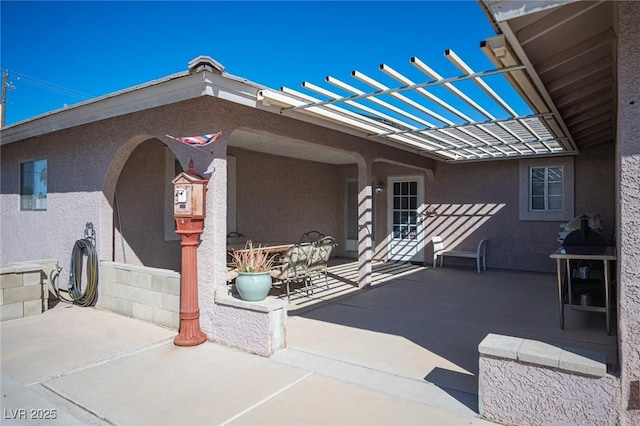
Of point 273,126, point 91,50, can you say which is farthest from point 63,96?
point 273,126

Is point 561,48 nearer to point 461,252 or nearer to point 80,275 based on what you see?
point 80,275

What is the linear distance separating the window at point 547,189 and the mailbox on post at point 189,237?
841cm

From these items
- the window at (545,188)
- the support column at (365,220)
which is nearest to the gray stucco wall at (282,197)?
the support column at (365,220)

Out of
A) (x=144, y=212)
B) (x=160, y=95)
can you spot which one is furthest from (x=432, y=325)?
(x=144, y=212)

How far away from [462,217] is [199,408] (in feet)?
30.5

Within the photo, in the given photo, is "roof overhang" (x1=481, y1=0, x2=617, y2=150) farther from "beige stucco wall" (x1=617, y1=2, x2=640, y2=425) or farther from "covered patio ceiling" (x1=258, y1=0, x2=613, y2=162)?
"beige stucco wall" (x1=617, y1=2, x2=640, y2=425)

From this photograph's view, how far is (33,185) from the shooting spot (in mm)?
8539

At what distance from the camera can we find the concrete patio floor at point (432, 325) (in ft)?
13.6

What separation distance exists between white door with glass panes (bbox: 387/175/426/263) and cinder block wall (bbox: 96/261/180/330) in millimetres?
7679

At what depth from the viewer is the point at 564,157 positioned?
9617mm

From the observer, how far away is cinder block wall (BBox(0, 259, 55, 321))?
5926 millimetres

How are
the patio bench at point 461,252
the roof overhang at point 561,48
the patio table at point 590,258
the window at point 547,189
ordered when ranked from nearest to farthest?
the roof overhang at point 561,48 → the patio table at point 590,258 → the window at point 547,189 → the patio bench at point 461,252

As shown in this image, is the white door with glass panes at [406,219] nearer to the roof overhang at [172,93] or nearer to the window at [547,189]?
the window at [547,189]

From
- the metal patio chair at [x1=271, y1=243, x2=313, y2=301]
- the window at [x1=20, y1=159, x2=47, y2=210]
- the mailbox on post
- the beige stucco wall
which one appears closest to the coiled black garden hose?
the window at [x1=20, y1=159, x2=47, y2=210]
